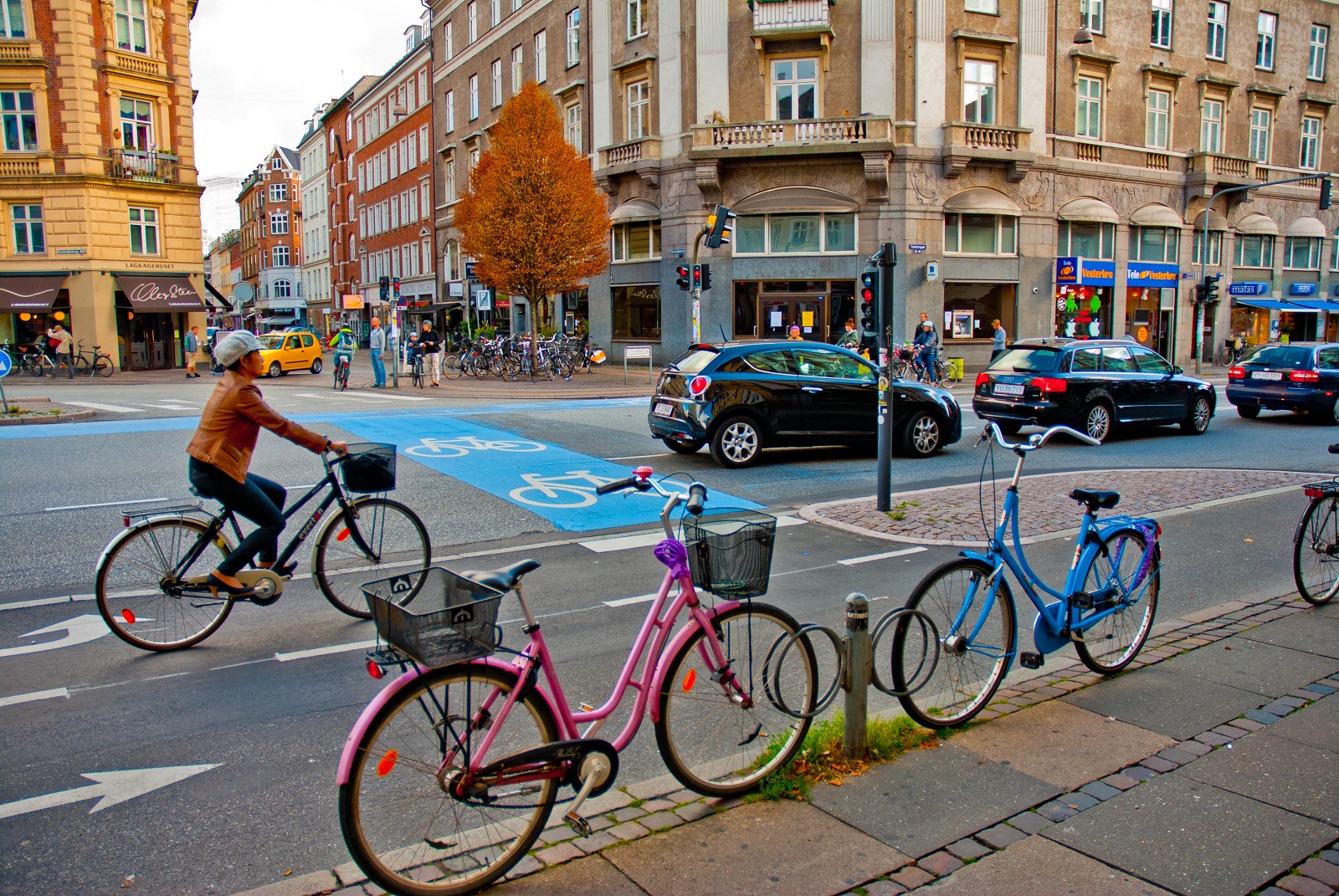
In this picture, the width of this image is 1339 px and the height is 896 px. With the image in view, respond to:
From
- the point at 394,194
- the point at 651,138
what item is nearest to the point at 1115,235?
the point at 651,138

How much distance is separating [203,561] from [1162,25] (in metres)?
39.8

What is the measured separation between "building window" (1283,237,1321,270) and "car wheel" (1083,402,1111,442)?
32.2 m

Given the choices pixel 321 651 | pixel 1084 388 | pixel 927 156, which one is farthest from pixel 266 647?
pixel 927 156

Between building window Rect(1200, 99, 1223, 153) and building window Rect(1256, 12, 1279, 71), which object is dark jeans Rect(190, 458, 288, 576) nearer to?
building window Rect(1200, 99, 1223, 153)

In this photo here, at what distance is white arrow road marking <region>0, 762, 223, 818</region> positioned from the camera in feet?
12.3

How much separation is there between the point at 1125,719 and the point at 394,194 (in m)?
61.8

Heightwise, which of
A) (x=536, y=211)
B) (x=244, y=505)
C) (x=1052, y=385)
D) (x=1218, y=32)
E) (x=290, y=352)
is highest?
(x=1218, y=32)

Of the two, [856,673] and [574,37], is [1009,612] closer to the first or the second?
[856,673]

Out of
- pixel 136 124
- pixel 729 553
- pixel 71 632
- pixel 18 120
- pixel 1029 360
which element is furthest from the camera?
pixel 136 124

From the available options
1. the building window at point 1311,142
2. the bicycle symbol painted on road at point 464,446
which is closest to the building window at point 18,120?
the bicycle symbol painted on road at point 464,446

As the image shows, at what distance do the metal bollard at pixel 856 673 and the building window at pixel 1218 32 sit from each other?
41305 mm

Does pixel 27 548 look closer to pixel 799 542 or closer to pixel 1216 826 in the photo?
pixel 799 542

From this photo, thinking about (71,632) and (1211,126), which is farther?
(1211,126)

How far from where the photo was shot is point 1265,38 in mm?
38969
